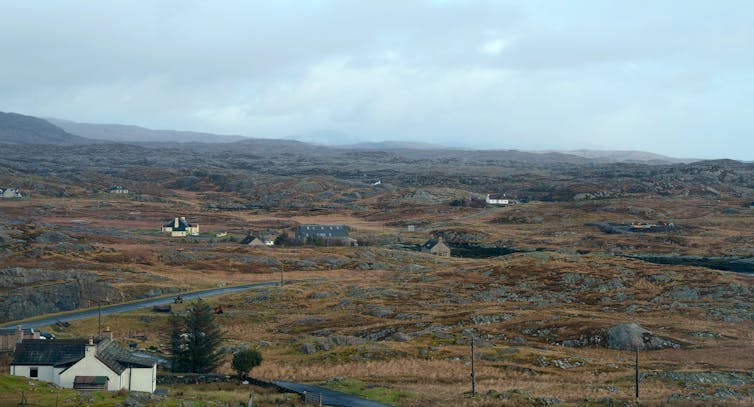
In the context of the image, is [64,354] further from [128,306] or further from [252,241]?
[252,241]

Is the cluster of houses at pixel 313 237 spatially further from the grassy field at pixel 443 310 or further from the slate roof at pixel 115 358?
the slate roof at pixel 115 358

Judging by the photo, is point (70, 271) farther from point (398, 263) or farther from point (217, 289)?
point (398, 263)

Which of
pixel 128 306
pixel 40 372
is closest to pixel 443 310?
pixel 128 306

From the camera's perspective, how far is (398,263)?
417 feet

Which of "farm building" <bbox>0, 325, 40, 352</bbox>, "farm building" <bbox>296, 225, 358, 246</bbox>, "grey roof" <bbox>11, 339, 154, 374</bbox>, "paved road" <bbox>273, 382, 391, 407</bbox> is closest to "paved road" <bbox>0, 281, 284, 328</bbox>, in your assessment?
"farm building" <bbox>0, 325, 40, 352</bbox>

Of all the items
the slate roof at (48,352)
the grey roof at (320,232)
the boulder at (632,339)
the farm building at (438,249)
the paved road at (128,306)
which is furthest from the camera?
the grey roof at (320,232)

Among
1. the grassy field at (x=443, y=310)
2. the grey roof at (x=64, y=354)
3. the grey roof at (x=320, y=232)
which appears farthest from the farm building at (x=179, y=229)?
the grey roof at (x=64, y=354)

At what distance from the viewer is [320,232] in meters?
151

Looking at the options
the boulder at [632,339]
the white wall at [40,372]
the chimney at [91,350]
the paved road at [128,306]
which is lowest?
the paved road at [128,306]

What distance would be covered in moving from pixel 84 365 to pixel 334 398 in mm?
14649

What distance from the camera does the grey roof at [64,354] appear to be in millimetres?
44094

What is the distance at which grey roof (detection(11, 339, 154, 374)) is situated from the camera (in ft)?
145

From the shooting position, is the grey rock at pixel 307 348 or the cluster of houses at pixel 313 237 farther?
the cluster of houses at pixel 313 237

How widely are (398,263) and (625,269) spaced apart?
3855 centimetres
